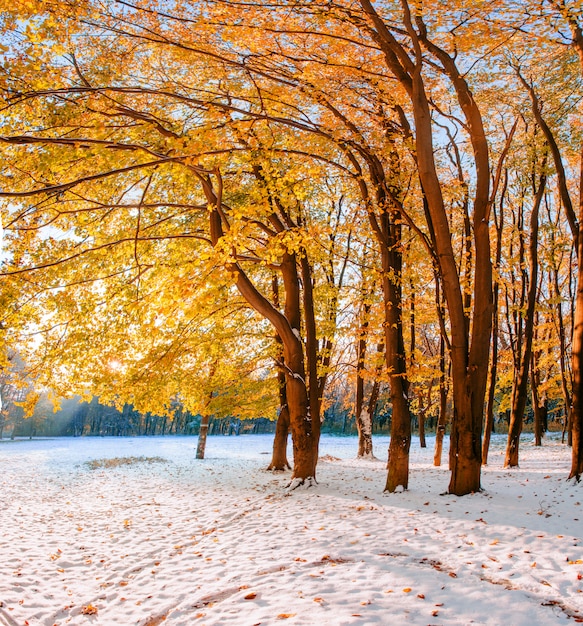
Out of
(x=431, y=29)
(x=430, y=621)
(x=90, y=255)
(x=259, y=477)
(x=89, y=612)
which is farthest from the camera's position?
(x=259, y=477)

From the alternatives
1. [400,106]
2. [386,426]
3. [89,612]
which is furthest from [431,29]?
[386,426]

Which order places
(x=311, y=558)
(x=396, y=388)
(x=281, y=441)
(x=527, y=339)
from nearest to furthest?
(x=311, y=558), (x=396, y=388), (x=527, y=339), (x=281, y=441)

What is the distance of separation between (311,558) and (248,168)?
8841mm

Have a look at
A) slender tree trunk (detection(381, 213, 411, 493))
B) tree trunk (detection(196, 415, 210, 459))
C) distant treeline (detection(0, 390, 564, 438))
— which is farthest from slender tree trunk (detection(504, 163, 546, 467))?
distant treeline (detection(0, 390, 564, 438))

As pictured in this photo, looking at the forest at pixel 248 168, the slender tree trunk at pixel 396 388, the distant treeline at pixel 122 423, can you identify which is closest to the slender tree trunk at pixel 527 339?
the forest at pixel 248 168

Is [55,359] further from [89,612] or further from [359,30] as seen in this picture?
[359,30]

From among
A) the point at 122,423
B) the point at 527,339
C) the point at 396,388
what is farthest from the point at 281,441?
the point at 122,423

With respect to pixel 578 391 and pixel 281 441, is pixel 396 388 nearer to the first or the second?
pixel 578 391

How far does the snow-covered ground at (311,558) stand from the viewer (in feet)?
12.3

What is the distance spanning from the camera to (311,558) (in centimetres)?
518

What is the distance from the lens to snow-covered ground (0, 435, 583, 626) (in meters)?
3.76

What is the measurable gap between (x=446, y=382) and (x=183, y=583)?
12622mm

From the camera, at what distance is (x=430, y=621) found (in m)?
3.36

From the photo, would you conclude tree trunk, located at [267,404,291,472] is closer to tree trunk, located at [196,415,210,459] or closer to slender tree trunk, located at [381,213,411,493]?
slender tree trunk, located at [381,213,411,493]
